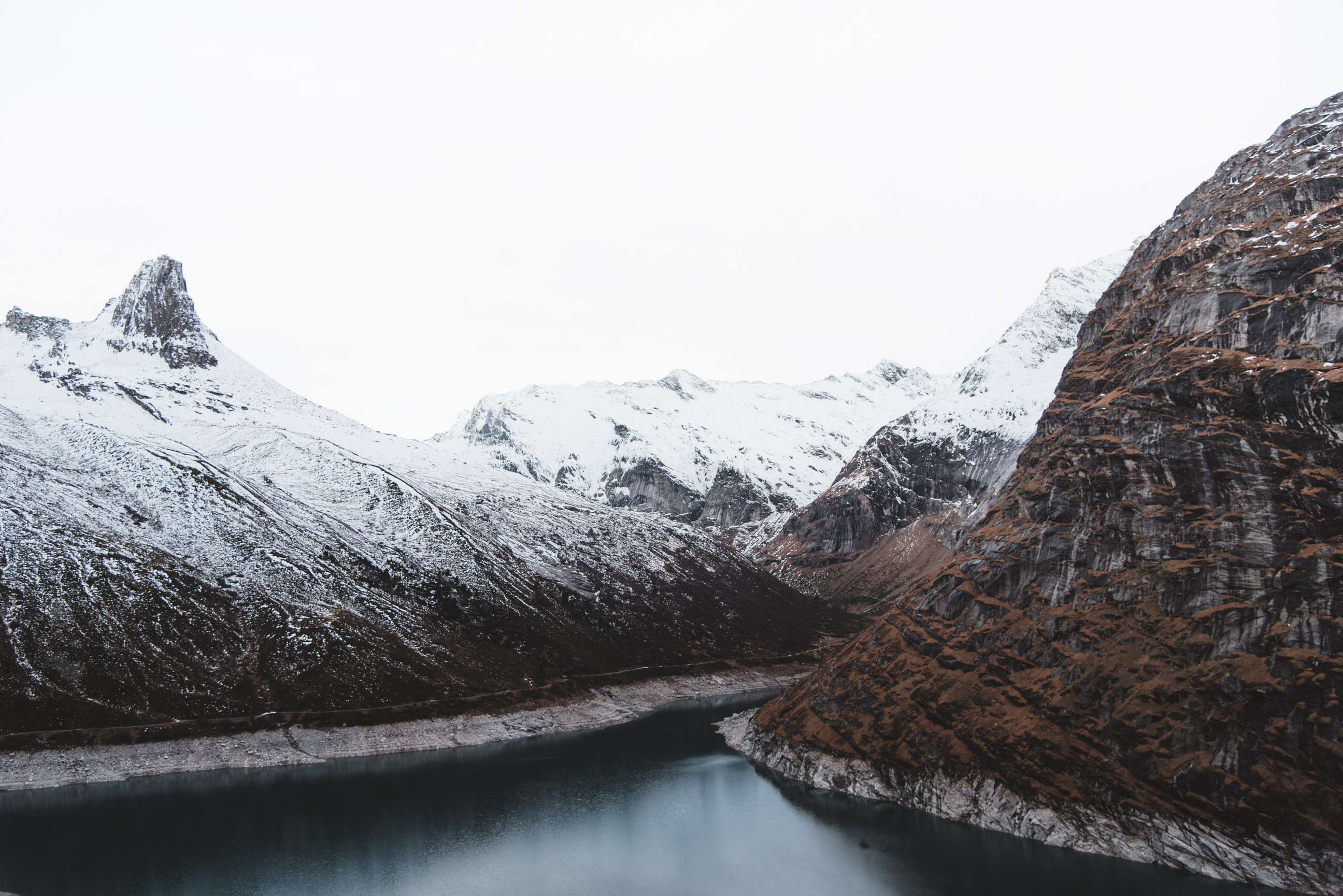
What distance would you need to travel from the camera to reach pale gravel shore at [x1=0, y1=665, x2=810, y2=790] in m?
99.4

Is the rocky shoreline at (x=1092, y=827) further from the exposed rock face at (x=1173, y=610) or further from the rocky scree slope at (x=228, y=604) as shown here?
the rocky scree slope at (x=228, y=604)

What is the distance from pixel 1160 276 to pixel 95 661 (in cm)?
16655

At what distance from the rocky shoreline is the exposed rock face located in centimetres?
22

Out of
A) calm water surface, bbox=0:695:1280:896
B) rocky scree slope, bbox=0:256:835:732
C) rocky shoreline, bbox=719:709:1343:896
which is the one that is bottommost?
calm water surface, bbox=0:695:1280:896

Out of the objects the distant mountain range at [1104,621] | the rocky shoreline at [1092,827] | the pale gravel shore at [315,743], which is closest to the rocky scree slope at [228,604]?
the distant mountain range at [1104,621]

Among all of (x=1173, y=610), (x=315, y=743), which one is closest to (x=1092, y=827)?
(x=1173, y=610)

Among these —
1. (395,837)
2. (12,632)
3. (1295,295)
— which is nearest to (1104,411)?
(1295,295)

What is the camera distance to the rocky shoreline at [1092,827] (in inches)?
2371

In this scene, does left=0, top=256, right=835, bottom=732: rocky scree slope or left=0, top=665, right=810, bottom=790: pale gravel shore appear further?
left=0, top=256, right=835, bottom=732: rocky scree slope

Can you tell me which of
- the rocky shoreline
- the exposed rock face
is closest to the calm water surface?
the rocky shoreline

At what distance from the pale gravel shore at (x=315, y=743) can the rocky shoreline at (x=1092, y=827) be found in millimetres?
59299

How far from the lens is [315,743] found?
118 metres

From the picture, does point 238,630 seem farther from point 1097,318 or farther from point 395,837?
point 1097,318

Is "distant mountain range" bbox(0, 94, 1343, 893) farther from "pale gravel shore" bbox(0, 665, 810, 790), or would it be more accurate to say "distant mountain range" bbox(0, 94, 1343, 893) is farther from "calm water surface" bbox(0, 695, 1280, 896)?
"pale gravel shore" bbox(0, 665, 810, 790)
